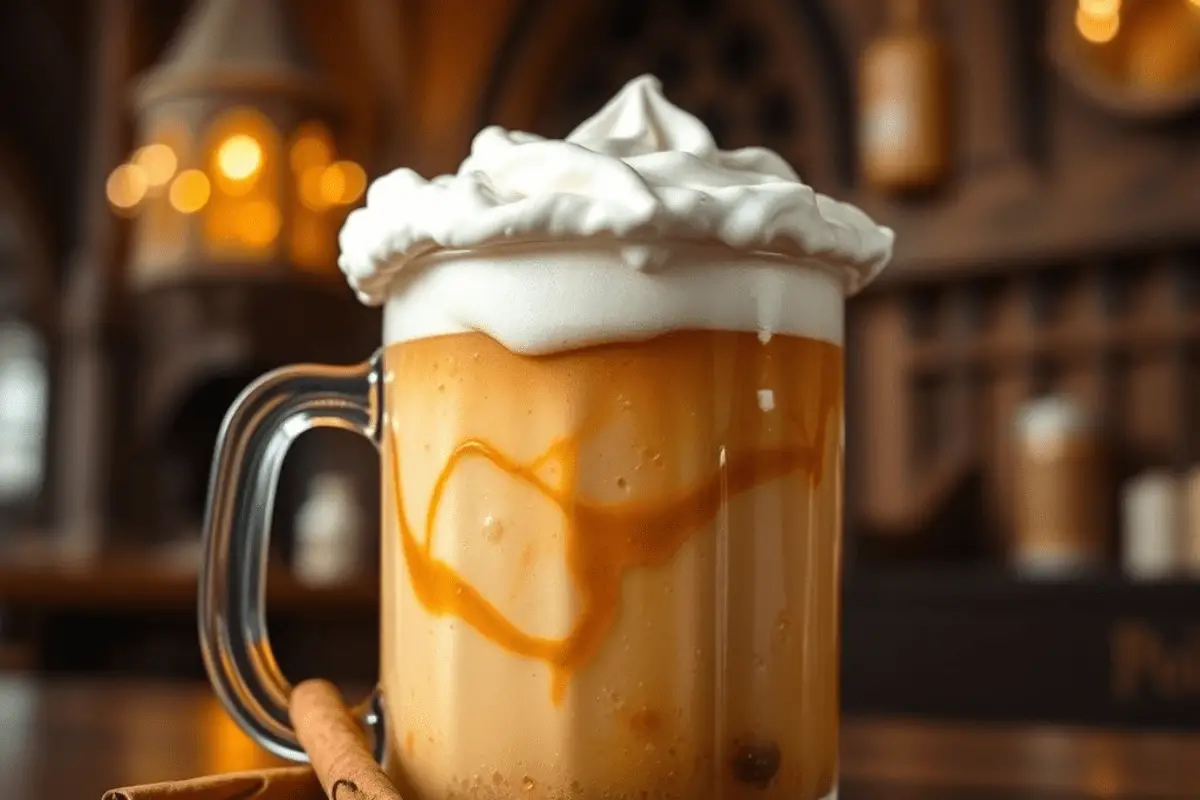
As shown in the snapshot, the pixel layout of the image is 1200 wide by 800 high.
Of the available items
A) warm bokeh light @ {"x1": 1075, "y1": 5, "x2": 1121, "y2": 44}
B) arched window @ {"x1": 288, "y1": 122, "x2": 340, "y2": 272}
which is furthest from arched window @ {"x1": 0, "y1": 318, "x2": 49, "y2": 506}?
warm bokeh light @ {"x1": 1075, "y1": 5, "x2": 1121, "y2": 44}

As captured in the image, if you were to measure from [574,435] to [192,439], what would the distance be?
16.5ft

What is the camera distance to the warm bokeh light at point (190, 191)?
3621 millimetres

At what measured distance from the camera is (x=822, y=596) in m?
0.52

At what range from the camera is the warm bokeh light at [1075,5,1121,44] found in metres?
2.92

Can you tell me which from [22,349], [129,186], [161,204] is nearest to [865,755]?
[161,204]

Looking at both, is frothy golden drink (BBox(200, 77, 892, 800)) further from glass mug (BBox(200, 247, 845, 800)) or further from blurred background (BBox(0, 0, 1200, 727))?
blurred background (BBox(0, 0, 1200, 727))

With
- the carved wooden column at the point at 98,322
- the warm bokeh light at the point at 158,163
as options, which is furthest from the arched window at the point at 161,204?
the carved wooden column at the point at 98,322

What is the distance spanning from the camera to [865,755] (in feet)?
2.64

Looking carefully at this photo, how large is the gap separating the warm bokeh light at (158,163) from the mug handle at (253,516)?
3344mm

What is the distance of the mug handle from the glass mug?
7 cm

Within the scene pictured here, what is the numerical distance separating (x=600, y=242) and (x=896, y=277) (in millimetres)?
2900

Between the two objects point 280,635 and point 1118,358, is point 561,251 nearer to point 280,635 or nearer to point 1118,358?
point 1118,358

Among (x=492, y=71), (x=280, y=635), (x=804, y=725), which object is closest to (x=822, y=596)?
(x=804, y=725)

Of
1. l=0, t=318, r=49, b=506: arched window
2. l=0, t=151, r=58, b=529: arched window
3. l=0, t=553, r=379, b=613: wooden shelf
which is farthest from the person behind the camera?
l=0, t=318, r=49, b=506: arched window
